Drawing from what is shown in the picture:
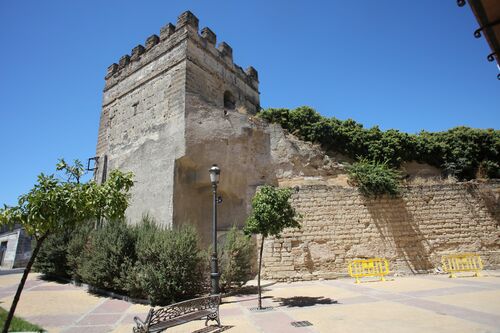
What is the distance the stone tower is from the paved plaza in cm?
459

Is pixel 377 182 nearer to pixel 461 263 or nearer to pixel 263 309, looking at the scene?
pixel 461 263

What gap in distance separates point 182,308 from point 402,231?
946cm

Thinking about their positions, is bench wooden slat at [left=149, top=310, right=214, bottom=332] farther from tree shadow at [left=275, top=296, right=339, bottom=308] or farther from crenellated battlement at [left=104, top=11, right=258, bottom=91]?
crenellated battlement at [left=104, top=11, right=258, bottom=91]

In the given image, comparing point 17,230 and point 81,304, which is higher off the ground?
point 17,230

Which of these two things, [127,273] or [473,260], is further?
[473,260]

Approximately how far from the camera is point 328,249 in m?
11.3

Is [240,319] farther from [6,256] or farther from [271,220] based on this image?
[6,256]

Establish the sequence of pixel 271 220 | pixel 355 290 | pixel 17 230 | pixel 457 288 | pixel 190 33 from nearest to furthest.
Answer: pixel 271 220 → pixel 457 288 → pixel 355 290 → pixel 190 33 → pixel 17 230

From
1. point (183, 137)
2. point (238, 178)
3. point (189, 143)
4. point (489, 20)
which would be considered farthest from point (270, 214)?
point (183, 137)

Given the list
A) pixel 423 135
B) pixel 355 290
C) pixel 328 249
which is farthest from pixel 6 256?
pixel 423 135

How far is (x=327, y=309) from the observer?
20.0ft

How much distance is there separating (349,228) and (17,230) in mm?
20572

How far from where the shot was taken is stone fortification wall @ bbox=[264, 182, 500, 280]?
11.1 m

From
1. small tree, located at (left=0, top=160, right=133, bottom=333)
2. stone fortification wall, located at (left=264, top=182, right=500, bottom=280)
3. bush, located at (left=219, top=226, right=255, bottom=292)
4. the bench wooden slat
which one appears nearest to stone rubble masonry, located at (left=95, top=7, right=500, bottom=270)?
stone fortification wall, located at (left=264, top=182, right=500, bottom=280)
